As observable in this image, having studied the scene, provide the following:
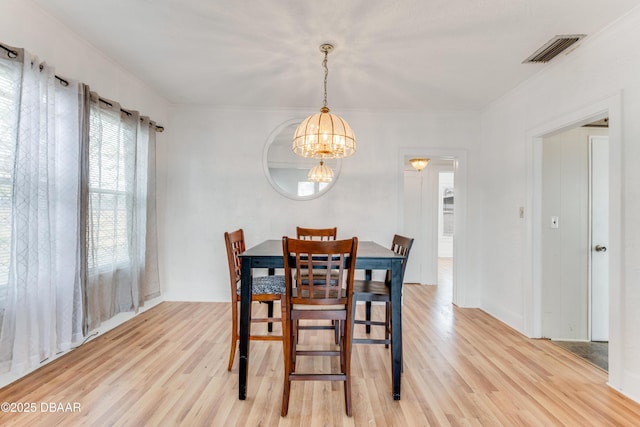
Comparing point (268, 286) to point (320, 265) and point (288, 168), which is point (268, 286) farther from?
point (288, 168)

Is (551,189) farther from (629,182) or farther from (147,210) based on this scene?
(147,210)

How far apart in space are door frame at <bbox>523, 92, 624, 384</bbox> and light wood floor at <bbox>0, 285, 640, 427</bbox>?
0.27 m

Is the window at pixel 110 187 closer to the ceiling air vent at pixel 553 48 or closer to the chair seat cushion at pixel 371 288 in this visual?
the chair seat cushion at pixel 371 288

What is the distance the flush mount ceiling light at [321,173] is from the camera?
3762 mm

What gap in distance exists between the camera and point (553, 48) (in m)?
2.36

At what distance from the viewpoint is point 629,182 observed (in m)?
1.94

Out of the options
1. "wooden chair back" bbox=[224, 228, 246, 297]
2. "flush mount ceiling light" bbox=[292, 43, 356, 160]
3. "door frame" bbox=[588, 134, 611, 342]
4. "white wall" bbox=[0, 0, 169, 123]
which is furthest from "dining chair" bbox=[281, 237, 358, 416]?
"door frame" bbox=[588, 134, 611, 342]

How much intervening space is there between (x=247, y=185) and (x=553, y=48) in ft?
→ 10.6

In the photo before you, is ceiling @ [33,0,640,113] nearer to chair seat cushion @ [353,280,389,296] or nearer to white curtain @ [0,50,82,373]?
white curtain @ [0,50,82,373]

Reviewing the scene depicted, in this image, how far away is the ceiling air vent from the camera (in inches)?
87.7

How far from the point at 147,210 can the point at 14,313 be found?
1545 millimetres

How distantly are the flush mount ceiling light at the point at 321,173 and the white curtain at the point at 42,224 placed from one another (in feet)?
7.56

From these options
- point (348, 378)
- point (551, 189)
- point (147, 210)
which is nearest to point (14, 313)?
point (147, 210)

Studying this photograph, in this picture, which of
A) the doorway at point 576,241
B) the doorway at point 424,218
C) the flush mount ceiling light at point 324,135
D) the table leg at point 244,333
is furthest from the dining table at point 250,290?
A: the doorway at point 424,218
